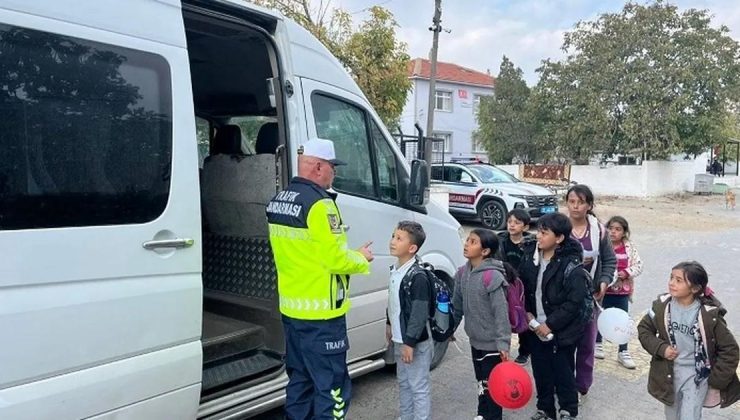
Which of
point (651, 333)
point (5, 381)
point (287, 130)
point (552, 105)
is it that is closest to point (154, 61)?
point (287, 130)

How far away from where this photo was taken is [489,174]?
49.0 feet

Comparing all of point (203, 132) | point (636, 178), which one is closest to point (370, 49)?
point (203, 132)

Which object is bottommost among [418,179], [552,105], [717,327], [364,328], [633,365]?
[633,365]

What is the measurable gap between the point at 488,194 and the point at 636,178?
452 inches

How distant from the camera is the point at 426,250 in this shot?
439cm

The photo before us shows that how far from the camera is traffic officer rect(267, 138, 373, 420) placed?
2.84 meters

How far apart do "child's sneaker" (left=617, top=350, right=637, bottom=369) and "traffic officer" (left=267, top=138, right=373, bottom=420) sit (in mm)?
3043

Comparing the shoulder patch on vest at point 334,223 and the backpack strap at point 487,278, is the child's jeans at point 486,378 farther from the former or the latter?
the shoulder patch on vest at point 334,223

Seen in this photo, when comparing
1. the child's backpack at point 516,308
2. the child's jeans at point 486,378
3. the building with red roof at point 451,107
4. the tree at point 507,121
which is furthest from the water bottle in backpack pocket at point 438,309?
the building with red roof at point 451,107

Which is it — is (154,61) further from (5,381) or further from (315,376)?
(315,376)

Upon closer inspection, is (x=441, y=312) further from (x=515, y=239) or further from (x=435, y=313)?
(x=515, y=239)

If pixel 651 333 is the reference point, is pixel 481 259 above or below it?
above

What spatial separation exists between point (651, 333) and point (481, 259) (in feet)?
3.40

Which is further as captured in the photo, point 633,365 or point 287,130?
point 633,365
